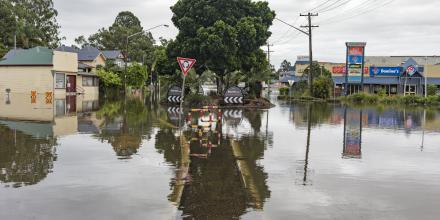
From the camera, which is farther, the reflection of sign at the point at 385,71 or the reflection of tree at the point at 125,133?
the reflection of sign at the point at 385,71

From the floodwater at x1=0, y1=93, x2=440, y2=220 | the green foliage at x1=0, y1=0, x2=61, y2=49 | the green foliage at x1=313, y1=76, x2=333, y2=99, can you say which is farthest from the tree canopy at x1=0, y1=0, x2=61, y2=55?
the floodwater at x1=0, y1=93, x2=440, y2=220

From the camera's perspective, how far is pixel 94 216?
7398mm

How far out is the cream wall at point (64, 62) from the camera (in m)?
48.0

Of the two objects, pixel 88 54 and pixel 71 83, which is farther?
pixel 88 54

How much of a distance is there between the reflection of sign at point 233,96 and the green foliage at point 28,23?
42.9 m

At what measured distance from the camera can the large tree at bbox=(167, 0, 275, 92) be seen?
3897 centimetres

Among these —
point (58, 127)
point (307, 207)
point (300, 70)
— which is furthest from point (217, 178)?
point (300, 70)

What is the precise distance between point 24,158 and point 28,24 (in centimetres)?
7683

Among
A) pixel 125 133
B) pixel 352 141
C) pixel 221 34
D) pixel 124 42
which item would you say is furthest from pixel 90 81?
pixel 124 42

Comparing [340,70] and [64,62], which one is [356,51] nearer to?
[340,70]

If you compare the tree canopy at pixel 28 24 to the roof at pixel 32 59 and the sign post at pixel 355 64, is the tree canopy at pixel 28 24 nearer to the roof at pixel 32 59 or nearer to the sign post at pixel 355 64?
the roof at pixel 32 59

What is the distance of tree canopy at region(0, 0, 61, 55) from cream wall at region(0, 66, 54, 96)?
42.2 ft

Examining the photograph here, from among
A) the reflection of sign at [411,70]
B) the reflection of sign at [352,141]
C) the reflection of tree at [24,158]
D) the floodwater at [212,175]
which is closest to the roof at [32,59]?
the floodwater at [212,175]

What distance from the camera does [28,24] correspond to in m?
82.9
